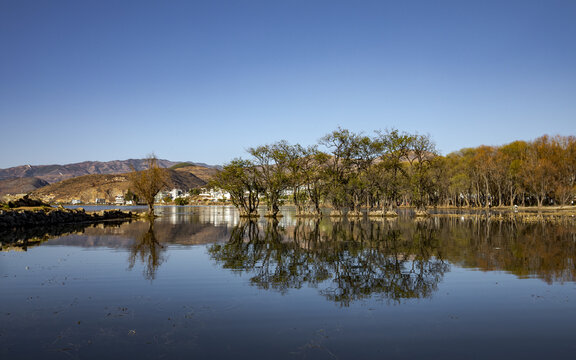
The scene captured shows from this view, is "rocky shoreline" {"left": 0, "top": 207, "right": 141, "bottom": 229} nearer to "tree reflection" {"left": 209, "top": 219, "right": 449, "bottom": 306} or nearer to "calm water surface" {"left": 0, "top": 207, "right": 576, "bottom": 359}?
"calm water surface" {"left": 0, "top": 207, "right": 576, "bottom": 359}

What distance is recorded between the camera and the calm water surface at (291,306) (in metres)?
7.22

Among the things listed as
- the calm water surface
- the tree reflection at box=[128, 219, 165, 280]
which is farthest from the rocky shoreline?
the calm water surface

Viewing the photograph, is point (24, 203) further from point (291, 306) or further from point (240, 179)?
point (291, 306)

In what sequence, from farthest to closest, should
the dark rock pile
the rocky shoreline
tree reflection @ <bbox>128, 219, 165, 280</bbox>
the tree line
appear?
1. the tree line
2. the dark rock pile
3. the rocky shoreline
4. tree reflection @ <bbox>128, 219, 165, 280</bbox>

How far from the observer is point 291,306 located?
32.7ft

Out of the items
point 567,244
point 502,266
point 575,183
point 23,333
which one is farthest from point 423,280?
point 575,183

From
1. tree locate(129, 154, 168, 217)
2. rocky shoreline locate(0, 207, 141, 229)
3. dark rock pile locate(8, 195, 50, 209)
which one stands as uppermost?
tree locate(129, 154, 168, 217)

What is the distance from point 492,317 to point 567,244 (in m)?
17.6

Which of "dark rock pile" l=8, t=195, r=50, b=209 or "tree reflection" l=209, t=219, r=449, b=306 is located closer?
"tree reflection" l=209, t=219, r=449, b=306

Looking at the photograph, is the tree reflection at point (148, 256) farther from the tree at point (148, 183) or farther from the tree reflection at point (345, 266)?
the tree at point (148, 183)

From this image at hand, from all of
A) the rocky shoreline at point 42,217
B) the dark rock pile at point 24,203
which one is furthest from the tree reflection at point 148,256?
the dark rock pile at point 24,203

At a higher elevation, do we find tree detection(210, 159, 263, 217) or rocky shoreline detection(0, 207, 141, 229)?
tree detection(210, 159, 263, 217)

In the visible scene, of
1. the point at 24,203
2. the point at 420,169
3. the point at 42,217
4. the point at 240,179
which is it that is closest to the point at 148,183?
the point at 240,179

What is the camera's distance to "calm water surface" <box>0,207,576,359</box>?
7.22 meters
